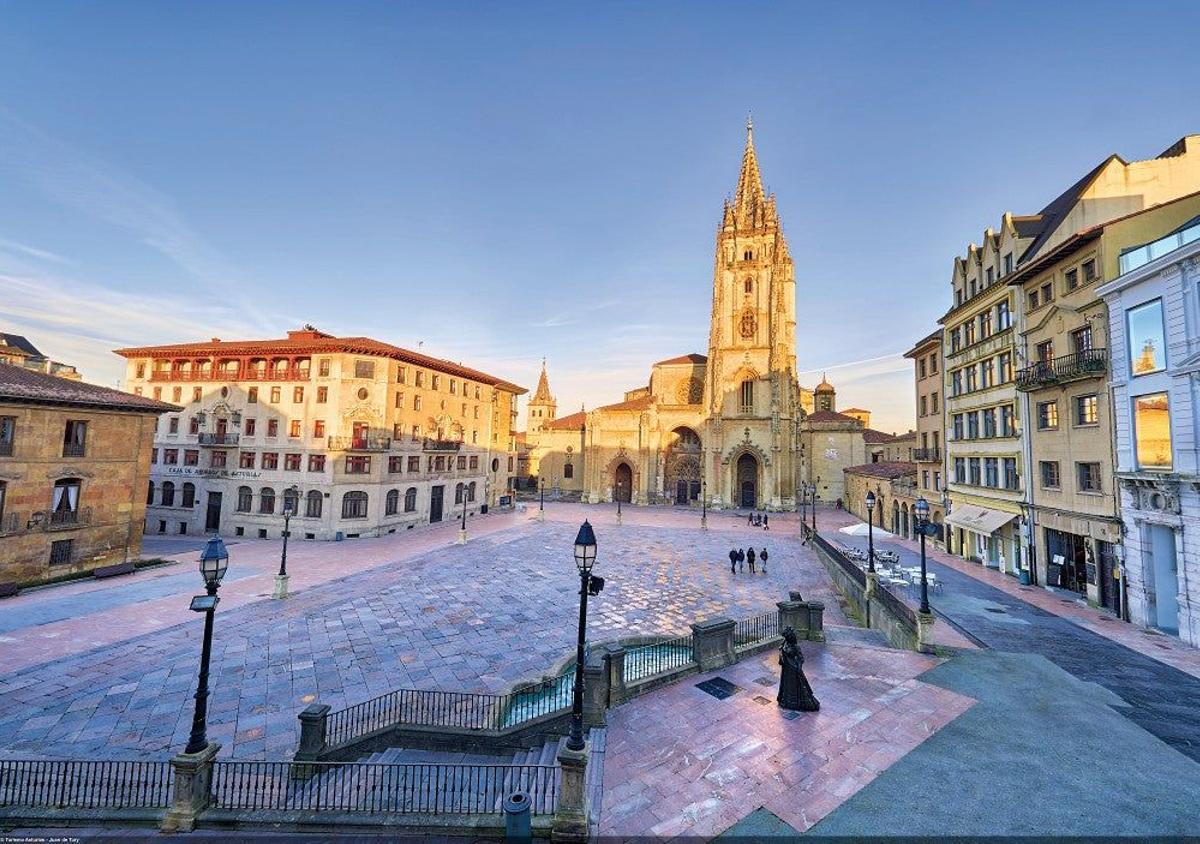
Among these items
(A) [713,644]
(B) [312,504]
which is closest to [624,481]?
(B) [312,504]

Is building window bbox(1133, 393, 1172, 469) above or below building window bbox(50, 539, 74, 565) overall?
above

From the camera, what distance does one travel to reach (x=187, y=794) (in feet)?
22.3

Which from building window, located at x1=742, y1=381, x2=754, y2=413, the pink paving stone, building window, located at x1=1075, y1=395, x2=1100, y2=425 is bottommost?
the pink paving stone

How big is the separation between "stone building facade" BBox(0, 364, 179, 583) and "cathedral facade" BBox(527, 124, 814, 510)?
3983 centimetres

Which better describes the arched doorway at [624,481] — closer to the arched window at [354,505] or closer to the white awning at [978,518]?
the arched window at [354,505]

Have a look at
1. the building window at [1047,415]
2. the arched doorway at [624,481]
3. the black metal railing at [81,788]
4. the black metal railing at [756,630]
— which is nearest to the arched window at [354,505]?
the black metal railing at [81,788]

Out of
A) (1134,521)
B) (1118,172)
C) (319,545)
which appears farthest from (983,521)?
(319,545)

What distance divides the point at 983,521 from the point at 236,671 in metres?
30.0

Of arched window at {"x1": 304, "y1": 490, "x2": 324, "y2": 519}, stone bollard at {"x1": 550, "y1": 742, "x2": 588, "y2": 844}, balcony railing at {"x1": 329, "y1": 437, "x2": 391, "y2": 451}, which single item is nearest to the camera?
stone bollard at {"x1": 550, "y1": 742, "x2": 588, "y2": 844}

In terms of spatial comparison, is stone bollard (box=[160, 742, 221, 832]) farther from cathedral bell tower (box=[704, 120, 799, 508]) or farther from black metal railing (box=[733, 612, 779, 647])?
cathedral bell tower (box=[704, 120, 799, 508])

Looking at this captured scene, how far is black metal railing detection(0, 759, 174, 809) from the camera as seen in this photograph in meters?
7.06

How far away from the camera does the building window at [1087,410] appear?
17797 mm

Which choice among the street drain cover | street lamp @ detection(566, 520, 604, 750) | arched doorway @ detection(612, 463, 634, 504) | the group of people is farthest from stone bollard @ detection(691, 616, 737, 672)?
arched doorway @ detection(612, 463, 634, 504)

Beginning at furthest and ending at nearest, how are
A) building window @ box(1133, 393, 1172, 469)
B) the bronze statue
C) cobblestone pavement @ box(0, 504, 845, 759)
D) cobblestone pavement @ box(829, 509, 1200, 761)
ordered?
building window @ box(1133, 393, 1172, 469) → cobblestone pavement @ box(0, 504, 845, 759) → cobblestone pavement @ box(829, 509, 1200, 761) → the bronze statue
